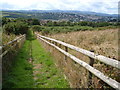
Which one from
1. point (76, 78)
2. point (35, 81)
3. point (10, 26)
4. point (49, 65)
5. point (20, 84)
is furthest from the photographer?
point (10, 26)

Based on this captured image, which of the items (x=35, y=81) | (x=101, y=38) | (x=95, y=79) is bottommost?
(x=35, y=81)

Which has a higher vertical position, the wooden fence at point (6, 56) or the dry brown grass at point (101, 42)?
the dry brown grass at point (101, 42)

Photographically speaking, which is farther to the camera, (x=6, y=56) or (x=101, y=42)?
(x=101, y=42)

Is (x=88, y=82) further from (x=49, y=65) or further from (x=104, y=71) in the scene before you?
(x=49, y=65)

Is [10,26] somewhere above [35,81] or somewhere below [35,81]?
above

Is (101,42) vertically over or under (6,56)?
over

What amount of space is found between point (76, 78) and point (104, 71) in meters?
1.23

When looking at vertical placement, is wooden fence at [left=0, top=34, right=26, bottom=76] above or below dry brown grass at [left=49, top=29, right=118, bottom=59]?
below

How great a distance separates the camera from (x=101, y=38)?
8727 millimetres

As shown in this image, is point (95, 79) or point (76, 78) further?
point (76, 78)

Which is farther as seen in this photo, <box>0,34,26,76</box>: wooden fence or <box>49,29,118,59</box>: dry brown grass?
<box>0,34,26,76</box>: wooden fence

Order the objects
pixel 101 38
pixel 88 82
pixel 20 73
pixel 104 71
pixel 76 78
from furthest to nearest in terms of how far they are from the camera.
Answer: pixel 101 38
pixel 20 73
pixel 76 78
pixel 88 82
pixel 104 71

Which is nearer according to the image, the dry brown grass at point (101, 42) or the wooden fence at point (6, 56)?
the dry brown grass at point (101, 42)

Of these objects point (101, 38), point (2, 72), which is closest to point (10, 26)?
point (101, 38)
